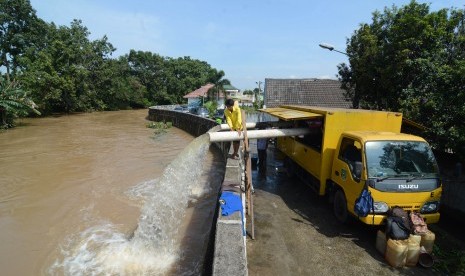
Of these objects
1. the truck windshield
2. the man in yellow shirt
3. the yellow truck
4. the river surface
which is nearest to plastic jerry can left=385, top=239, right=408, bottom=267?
the yellow truck

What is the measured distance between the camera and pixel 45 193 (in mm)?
10688

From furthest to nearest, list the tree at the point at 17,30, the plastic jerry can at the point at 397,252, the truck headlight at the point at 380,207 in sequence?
the tree at the point at 17,30
the truck headlight at the point at 380,207
the plastic jerry can at the point at 397,252

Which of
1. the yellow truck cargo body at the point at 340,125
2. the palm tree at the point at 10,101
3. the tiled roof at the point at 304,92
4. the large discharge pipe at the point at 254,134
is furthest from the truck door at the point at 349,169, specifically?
the palm tree at the point at 10,101

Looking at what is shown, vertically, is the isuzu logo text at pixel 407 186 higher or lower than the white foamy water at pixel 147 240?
higher

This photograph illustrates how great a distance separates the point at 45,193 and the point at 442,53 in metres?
13.3

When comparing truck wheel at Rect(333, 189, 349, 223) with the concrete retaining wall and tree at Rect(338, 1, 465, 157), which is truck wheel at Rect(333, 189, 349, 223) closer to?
the concrete retaining wall

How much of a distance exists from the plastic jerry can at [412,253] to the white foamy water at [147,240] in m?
4.15

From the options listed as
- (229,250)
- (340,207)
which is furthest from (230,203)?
(340,207)

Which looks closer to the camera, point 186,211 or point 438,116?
point 438,116

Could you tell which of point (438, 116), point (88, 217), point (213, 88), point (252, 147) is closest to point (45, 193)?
point (88, 217)

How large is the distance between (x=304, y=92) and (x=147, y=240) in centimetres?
2316

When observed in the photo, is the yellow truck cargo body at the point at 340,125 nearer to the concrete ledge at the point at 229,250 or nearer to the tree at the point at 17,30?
the concrete ledge at the point at 229,250

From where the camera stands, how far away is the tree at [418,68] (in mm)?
7731

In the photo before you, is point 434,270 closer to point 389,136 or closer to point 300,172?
point 389,136
